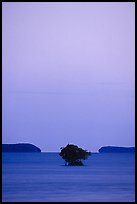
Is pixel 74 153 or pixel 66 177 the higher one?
pixel 74 153

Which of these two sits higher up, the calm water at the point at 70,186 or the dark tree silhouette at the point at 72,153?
the dark tree silhouette at the point at 72,153

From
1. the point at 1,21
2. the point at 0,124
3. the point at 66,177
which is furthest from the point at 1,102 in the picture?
the point at 66,177

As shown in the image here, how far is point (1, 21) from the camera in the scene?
389 cm

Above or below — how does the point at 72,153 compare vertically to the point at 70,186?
above

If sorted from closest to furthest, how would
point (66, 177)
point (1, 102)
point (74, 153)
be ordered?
point (1, 102)
point (74, 153)
point (66, 177)

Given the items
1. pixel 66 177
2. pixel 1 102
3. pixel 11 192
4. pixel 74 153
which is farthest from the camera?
pixel 66 177

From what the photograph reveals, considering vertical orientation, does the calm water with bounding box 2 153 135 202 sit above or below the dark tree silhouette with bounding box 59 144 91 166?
below

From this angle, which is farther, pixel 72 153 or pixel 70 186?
pixel 72 153

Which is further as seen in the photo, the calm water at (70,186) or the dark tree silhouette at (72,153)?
the dark tree silhouette at (72,153)

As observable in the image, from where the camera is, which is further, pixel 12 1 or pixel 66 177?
pixel 66 177

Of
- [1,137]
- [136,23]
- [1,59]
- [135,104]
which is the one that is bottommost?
[1,137]

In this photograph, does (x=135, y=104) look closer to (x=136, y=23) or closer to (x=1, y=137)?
(x=136, y=23)

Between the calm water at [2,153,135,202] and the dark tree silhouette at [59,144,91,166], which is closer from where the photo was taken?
the calm water at [2,153,135,202]

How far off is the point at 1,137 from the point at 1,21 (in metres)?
0.95
